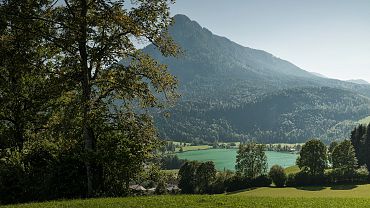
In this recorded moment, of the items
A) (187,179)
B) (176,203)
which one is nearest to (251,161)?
(187,179)

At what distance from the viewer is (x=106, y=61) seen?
21.2 meters

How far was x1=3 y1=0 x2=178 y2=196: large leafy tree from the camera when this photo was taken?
20.2 m

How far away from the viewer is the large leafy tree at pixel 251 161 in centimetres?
11831

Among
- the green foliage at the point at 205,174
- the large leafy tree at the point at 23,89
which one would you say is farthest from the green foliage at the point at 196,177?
the large leafy tree at the point at 23,89

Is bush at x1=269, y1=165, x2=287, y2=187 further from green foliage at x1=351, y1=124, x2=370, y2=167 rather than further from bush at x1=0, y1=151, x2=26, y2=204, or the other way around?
bush at x1=0, y1=151, x2=26, y2=204

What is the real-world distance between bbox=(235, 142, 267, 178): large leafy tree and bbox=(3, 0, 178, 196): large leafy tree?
98.5 metres

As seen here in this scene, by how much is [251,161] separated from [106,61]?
104 m

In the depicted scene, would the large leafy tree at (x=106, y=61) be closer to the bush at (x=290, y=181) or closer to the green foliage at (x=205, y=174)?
the bush at (x=290, y=181)

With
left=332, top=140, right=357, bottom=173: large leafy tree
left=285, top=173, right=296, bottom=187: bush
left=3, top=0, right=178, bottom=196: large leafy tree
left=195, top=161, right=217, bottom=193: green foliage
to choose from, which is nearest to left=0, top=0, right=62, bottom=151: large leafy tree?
left=3, top=0, right=178, bottom=196: large leafy tree

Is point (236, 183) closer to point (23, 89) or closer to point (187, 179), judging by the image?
point (187, 179)

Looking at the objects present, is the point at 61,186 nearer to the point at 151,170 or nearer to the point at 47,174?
the point at 47,174

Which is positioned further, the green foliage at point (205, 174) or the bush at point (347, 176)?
the green foliage at point (205, 174)

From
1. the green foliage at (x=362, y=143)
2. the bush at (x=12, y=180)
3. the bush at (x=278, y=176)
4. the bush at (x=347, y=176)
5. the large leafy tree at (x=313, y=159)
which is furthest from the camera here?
the green foliage at (x=362, y=143)

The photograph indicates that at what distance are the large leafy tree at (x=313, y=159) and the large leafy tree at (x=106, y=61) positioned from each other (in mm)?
90783
